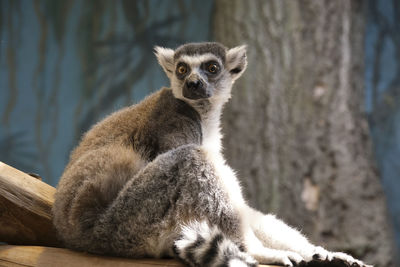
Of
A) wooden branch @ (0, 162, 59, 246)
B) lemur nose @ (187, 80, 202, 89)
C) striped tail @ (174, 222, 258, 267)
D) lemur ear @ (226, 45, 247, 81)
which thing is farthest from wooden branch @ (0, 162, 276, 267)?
lemur ear @ (226, 45, 247, 81)

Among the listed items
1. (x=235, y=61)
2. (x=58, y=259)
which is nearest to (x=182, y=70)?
(x=235, y=61)

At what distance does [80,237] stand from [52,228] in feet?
1.65

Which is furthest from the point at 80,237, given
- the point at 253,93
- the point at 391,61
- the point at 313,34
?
the point at 391,61

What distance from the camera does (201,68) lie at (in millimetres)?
3236

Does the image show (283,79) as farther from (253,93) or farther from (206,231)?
(206,231)

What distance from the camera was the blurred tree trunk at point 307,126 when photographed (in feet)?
16.3

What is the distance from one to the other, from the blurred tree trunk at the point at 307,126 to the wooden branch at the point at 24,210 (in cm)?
266

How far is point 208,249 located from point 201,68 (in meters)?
1.56

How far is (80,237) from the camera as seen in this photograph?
2322 millimetres

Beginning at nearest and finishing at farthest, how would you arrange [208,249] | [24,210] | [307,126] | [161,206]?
[208,249] < [161,206] < [24,210] < [307,126]

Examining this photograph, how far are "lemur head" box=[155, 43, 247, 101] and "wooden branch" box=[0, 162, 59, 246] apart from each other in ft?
3.67

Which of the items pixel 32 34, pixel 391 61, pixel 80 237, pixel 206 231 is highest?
pixel 391 61

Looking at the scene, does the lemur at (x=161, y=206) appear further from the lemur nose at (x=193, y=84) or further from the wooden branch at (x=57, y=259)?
the lemur nose at (x=193, y=84)

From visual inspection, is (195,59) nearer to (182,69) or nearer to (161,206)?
(182,69)
